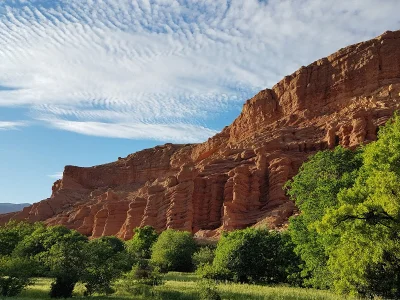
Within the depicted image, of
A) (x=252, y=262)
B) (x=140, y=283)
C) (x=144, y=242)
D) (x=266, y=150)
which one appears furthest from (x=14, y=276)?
(x=266, y=150)

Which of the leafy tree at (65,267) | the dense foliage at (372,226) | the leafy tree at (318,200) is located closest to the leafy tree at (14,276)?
the leafy tree at (65,267)

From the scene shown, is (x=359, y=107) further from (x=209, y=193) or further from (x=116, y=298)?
(x=116, y=298)

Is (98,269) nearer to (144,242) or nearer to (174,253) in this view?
(174,253)

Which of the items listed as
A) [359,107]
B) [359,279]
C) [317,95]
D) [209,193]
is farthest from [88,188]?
[359,279]

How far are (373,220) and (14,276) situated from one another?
1992 cm

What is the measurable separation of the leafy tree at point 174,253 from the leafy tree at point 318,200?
74.4 feet

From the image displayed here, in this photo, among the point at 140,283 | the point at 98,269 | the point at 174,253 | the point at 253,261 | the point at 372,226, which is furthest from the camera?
the point at 174,253

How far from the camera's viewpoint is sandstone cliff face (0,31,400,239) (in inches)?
2800

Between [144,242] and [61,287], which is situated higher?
[144,242]

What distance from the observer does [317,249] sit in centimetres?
2477

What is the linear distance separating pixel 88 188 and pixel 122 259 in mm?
122701

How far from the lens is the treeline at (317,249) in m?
15.3

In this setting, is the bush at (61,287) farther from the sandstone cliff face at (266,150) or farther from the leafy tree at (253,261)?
the sandstone cliff face at (266,150)

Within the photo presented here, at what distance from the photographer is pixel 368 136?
69.4 m
